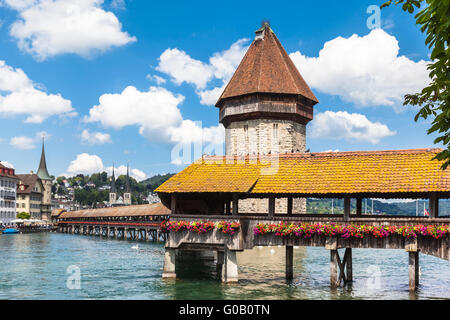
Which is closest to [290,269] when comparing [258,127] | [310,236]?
[310,236]

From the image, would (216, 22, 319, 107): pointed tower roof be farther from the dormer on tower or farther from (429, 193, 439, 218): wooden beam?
(429, 193, 439, 218): wooden beam

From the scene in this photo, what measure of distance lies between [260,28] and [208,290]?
33.3m

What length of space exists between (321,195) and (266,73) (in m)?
26.4

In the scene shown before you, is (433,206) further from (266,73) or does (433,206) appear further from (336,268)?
(266,73)

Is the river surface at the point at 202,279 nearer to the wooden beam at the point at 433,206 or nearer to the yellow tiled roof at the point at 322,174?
the wooden beam at the point at 433,206

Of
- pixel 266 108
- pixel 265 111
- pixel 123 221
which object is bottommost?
pixel 123 221

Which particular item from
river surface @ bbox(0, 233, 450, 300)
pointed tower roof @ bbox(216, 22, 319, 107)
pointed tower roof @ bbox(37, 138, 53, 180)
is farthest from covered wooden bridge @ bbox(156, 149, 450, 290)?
pointed tower roof @ bbox(37, 138, 53, 180)

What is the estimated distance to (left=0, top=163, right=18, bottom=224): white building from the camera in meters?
88.5

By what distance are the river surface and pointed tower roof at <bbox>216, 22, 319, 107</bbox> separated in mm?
14373

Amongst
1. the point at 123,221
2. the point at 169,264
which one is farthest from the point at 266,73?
the point at 123,221

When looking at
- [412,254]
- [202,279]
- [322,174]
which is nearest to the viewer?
[412,254]

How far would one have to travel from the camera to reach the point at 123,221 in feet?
218

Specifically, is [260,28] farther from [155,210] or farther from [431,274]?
[431,274]
